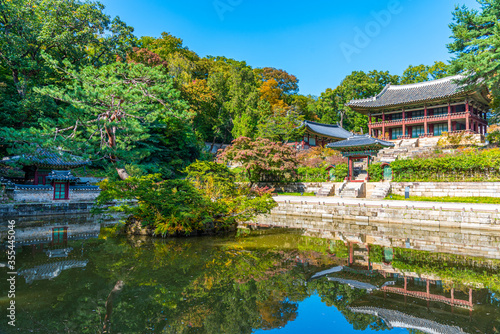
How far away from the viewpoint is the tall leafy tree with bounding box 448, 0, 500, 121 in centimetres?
1652

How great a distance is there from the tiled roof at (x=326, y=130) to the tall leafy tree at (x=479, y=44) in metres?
14.9

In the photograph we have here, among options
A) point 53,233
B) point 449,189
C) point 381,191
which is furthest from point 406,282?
point 449,189

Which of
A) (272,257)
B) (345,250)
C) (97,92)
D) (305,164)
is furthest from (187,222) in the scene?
(305,164)

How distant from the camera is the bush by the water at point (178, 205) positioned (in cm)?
956

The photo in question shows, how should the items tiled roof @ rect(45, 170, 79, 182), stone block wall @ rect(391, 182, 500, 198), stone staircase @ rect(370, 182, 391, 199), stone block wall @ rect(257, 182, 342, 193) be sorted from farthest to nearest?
1. stone block wall @ rect(257, 182, 342, 193)
2. stone staircase @ rect(370, 182, 391, 199)
3. tiled roof @ rect(45, 170, 79, 182)
4. stone block wall @ rect(391, 182, 500, 198)

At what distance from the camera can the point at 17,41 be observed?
56.5 feet

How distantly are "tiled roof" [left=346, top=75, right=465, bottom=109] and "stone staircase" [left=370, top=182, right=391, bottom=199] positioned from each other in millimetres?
13918

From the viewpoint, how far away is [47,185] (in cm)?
1848

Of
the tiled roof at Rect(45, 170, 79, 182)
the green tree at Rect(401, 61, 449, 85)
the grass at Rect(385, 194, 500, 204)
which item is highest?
the green tree at Rect(401, 61, 449, 85)

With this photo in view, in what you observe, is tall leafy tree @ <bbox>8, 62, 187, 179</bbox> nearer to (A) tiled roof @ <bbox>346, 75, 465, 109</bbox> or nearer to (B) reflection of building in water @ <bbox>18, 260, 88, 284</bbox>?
(B) reflection of building in water @ <bbox>18, 260, 88, 284</bbox>

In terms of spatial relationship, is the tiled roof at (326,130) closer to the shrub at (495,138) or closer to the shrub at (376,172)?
the shrub at (376,172)

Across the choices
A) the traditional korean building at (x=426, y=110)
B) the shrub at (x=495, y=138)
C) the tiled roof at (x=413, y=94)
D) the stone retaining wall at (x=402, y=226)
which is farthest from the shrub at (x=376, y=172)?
the tiled roof at (x=413, y=94)

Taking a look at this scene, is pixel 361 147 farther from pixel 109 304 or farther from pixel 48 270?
pixel 109 304

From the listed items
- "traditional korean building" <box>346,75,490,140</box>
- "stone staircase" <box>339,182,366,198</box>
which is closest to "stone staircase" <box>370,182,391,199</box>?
"stone staircase" <box>339,182,366,198</box>
